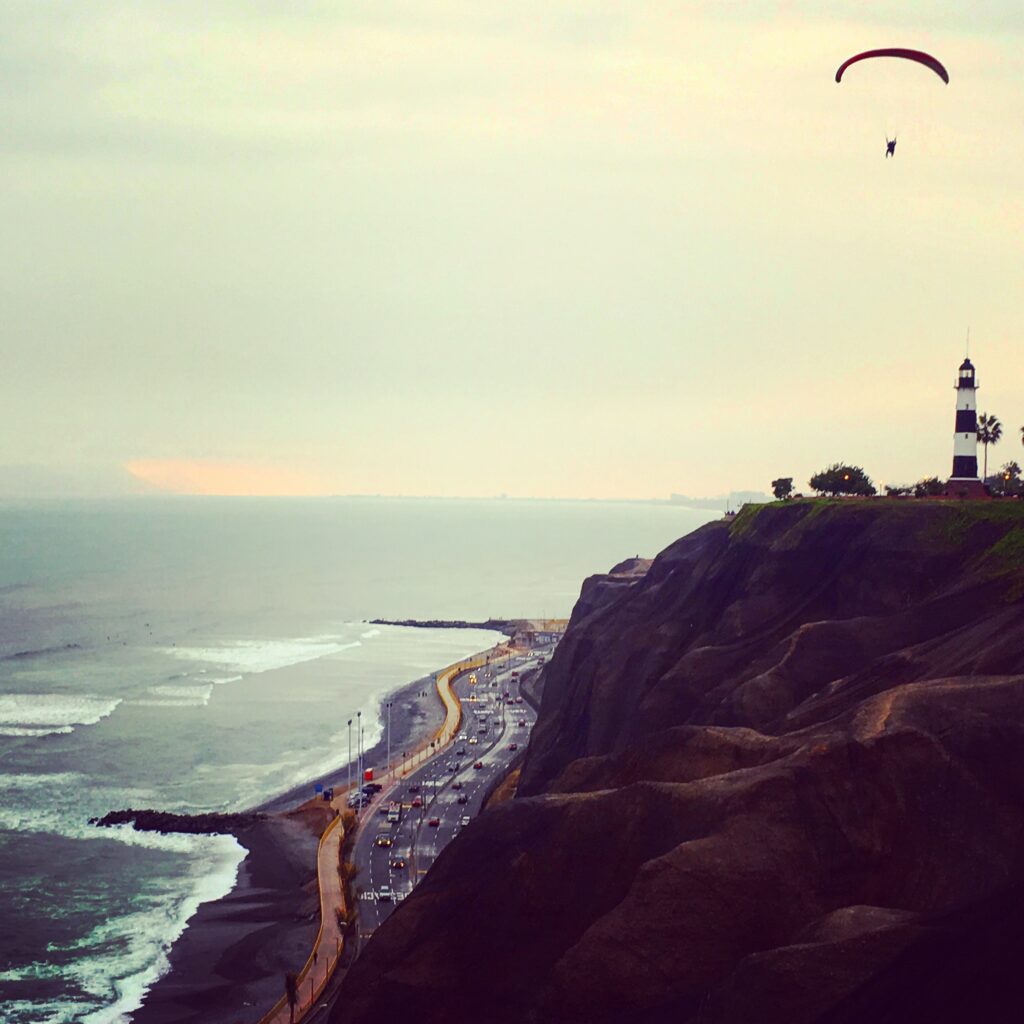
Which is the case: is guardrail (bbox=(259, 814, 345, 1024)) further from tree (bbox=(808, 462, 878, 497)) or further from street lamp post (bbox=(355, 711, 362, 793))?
tree (bbox=(808, 462, 878, 497))

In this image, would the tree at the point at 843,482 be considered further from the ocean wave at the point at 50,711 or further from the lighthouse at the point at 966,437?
the ocean wave at the point at 50,711

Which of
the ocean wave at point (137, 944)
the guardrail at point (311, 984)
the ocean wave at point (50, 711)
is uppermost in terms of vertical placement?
the ocean wave at point (50, 711)

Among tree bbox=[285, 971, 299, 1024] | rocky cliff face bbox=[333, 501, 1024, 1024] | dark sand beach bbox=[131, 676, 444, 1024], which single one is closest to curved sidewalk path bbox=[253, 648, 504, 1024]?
tree bbox=[285, 971, 299, 1024]

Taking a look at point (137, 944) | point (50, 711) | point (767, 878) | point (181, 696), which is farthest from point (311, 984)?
point (181, 696)

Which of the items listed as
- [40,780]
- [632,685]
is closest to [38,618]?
[40,780]

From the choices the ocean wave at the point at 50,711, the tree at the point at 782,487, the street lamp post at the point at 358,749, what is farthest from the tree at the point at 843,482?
the ocean wave at the point at 50,711
